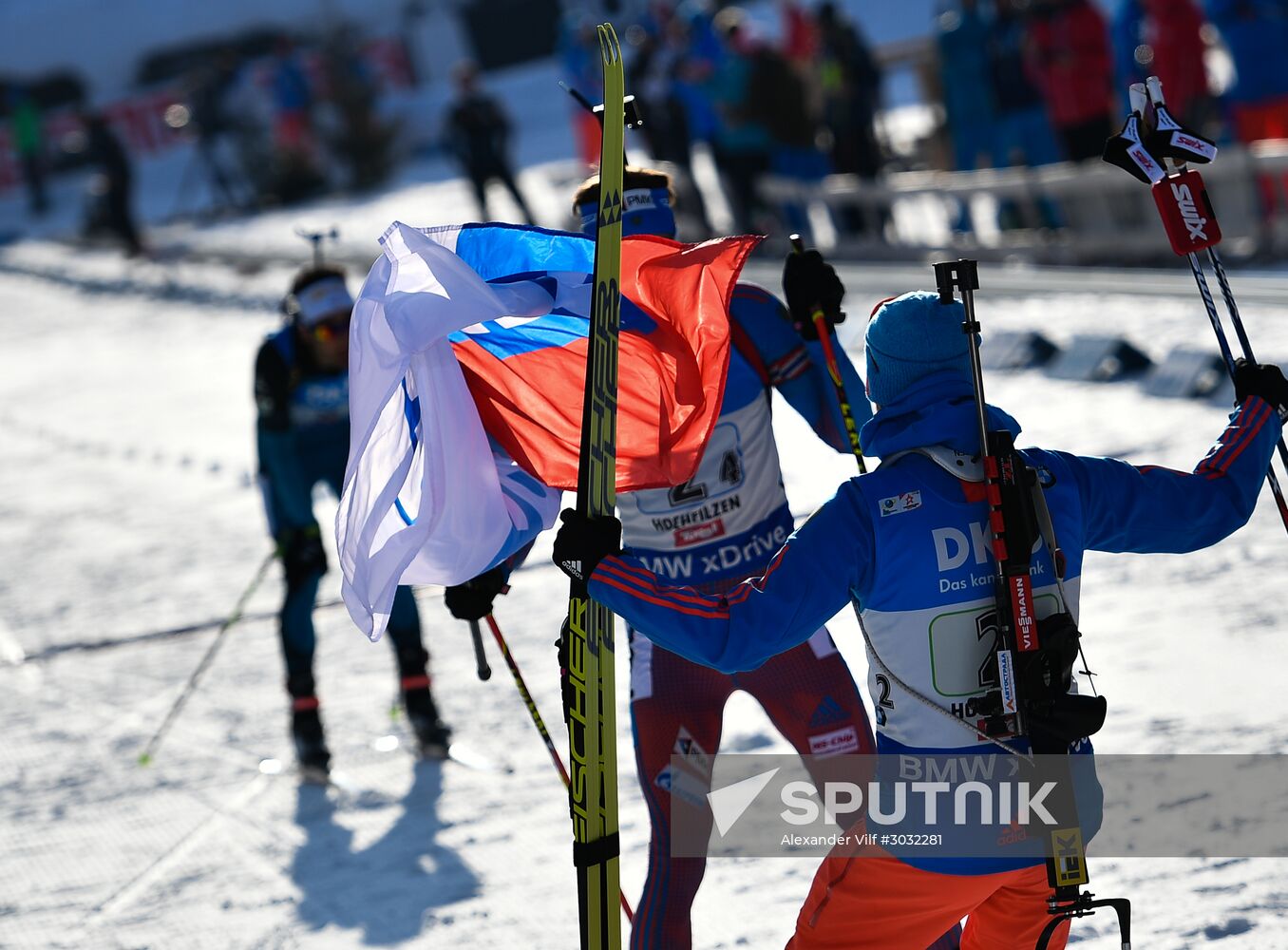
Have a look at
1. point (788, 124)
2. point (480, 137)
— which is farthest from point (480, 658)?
point (480, 137)

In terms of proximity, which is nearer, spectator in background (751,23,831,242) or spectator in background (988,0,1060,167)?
spectator in background (988,0,1060,167)

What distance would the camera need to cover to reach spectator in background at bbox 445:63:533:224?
19.0 m

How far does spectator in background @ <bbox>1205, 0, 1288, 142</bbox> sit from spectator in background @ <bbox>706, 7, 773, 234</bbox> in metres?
4.21

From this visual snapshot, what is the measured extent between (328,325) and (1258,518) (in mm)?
4280

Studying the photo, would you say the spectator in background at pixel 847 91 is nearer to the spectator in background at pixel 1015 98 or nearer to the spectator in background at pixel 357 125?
the spectator in background at pixel 1015 98

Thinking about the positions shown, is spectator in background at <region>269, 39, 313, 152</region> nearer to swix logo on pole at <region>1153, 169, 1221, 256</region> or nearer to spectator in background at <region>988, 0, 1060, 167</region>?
spectator in background at <region>988, 0, 1060, 167</region>

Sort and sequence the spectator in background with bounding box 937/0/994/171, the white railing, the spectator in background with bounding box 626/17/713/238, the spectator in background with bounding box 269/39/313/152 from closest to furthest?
the white railing
the spectator in background with bounding box 937/0/994/171
the spectator in background with bounding box 626/17/713/238
the spectator in background with bounding box 269/39/313/152

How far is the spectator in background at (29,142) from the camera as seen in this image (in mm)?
35056

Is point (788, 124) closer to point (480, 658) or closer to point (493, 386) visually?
point (480, 658)

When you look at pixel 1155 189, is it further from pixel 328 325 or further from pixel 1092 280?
pixel 1092 280

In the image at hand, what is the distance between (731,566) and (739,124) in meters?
11.4

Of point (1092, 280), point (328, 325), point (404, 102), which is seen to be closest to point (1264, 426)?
point (328, 325)

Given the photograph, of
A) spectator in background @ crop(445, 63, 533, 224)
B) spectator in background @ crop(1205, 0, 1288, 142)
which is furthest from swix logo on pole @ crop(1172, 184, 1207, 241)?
spectator in background @ crop(445, 63, 533, 224)

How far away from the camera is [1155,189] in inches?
153
